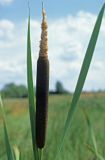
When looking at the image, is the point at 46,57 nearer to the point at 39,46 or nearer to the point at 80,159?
the point at 39,46

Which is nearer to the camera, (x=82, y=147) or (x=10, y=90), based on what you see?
(x=82, y=147)

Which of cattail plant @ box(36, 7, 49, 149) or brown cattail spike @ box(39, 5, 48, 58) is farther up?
brown cattail spike @ box(39, 5, 48, 58)

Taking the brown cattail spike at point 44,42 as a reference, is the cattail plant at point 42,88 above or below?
below

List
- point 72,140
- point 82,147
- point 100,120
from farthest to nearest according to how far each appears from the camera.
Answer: point 100,120, point 72,140, point 82,147

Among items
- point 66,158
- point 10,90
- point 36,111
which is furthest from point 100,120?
point 10,90

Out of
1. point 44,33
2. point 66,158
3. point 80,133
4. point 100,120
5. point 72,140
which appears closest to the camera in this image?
point 44,33

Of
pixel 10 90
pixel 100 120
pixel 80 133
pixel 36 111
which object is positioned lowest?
pixel 10 90

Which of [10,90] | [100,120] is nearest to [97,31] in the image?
[100,120]

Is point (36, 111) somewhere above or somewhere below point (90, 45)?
below
